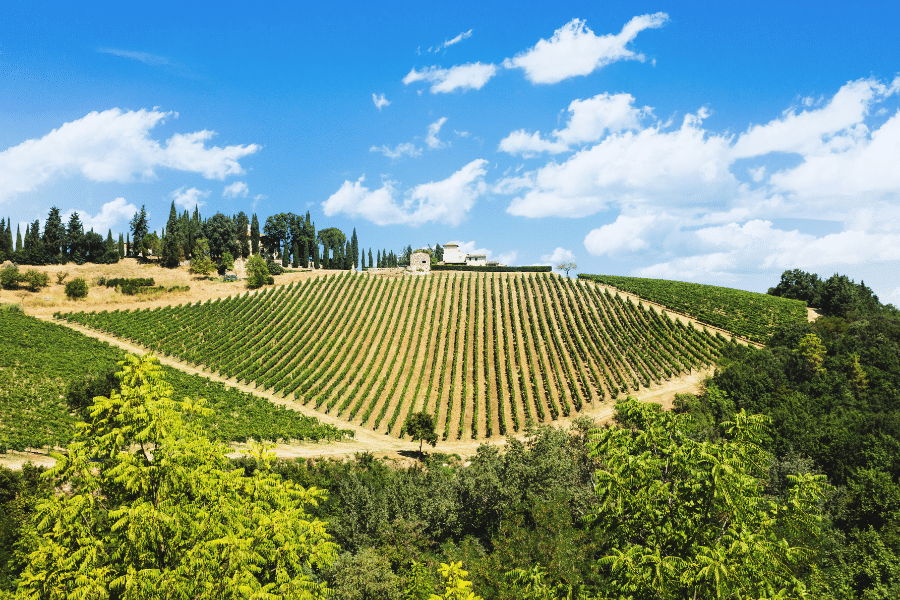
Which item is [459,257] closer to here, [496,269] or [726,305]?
[496,269]

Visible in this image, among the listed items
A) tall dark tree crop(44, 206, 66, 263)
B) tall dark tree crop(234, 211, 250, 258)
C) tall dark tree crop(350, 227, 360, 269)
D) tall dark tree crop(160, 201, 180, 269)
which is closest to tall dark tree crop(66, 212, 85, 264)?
tall dark tree crop(44, 206, 66, 263)

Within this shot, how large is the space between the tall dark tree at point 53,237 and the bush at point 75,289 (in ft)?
Result: 66.2

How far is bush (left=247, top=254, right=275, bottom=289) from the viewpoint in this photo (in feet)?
285

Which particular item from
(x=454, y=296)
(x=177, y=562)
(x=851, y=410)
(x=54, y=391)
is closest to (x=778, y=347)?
(x=851, y=410)

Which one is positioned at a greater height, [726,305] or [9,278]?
[9,278]

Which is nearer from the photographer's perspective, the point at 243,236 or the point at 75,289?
the point at 75,289

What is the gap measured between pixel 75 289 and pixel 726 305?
116 meters

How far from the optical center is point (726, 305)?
85.4 m

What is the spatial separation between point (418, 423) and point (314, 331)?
34689 millimetres

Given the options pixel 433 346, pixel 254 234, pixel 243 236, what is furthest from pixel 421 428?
pixel 254 234

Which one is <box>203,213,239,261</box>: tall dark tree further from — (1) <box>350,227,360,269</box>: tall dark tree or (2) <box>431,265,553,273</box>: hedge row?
(2) <box>431,265,553,273</box>: hedge row

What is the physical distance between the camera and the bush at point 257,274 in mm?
86875

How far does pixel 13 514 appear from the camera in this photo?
73.4 feet

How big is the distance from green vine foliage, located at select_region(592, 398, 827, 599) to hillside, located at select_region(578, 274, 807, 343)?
74184mm
